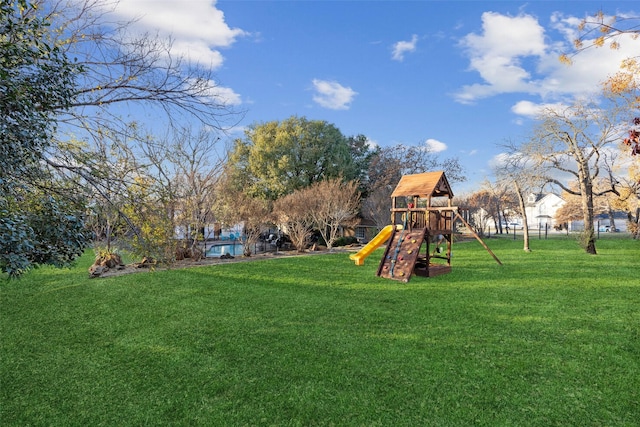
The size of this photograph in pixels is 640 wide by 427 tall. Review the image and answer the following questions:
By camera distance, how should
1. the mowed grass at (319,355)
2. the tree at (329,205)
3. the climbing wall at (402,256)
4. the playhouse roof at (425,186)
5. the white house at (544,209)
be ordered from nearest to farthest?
the mowed grass at (319,355) < the climbing wall at (402,256) < the playhouse roof at (425,186) < the tree at (329,205) < the white house at (544,209)

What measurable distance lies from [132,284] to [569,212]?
4346 cm

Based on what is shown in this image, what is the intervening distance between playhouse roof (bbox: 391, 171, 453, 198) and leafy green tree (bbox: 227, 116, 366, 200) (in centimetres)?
1193

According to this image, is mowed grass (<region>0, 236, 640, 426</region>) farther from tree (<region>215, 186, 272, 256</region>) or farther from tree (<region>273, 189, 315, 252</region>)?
tree (<region>273, 189, 315, 252</region>)

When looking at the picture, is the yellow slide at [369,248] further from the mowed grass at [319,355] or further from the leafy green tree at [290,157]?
the leafy green tree at [290,157]

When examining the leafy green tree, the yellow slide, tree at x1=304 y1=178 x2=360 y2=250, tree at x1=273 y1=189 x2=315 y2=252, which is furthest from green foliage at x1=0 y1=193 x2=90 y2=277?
the leafy green tree

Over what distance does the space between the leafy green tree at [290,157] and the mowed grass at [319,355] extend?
16.1 meters

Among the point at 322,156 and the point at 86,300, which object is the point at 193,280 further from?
the point at 322,156

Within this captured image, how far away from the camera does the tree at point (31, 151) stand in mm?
2625

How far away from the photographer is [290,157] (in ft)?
80.0

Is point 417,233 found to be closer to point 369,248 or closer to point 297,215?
point 369,248

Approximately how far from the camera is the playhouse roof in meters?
10.9

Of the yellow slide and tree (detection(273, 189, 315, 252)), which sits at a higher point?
tree (detection(273, 189, 315, 252))

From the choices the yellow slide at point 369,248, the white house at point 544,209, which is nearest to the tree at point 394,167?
the yellow slide at point 369,248

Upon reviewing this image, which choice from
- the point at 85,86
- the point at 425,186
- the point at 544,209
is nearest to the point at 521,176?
the point at 425,186
